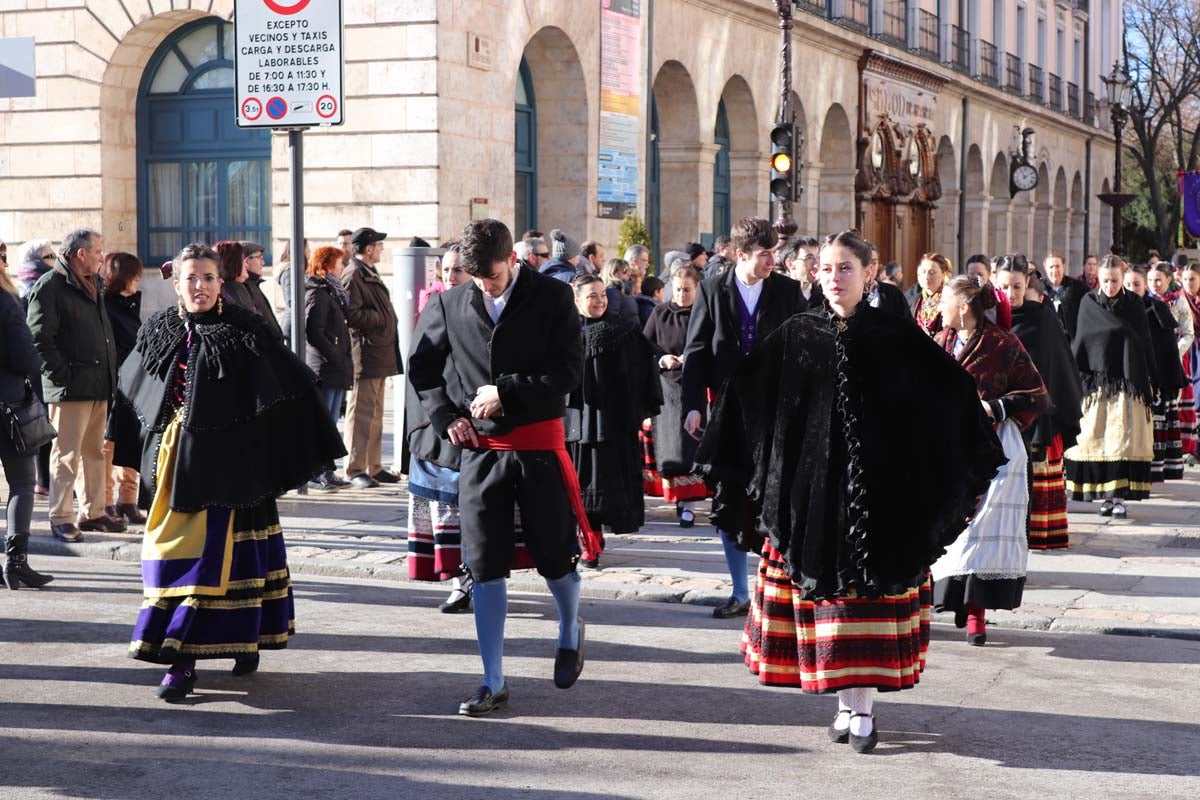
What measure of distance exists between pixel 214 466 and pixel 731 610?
9.50 feet

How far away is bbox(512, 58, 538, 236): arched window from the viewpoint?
21484 millimetres

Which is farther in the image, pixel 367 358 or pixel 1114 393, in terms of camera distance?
pixel 367 358

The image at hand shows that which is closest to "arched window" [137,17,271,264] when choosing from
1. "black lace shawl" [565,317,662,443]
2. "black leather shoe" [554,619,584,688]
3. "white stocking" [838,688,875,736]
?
"black lace shawl" [565,317,662,443]

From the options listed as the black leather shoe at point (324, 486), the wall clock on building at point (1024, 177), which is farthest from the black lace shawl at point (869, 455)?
the wall clock on building at point (1024, 177)

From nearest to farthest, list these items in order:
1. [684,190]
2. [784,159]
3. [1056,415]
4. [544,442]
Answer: [544,442], [1056,415], [784,159], [684,190]

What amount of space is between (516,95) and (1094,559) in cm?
1253

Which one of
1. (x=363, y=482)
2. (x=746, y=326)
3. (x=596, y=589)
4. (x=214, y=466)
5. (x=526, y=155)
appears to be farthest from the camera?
(x=526, y=155)

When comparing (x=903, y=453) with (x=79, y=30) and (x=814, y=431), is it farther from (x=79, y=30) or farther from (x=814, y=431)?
(x=79, y=30)

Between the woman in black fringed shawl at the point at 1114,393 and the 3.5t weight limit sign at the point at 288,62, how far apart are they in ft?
18.5

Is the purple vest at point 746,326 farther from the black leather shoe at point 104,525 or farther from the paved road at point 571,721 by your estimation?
the black leather shoe at point 104,525

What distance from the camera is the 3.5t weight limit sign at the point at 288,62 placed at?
10477 millimetres

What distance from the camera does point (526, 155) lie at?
21.7 metres

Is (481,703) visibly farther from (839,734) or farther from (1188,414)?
(1188,414)

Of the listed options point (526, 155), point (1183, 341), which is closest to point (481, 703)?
point (1183, 341)
